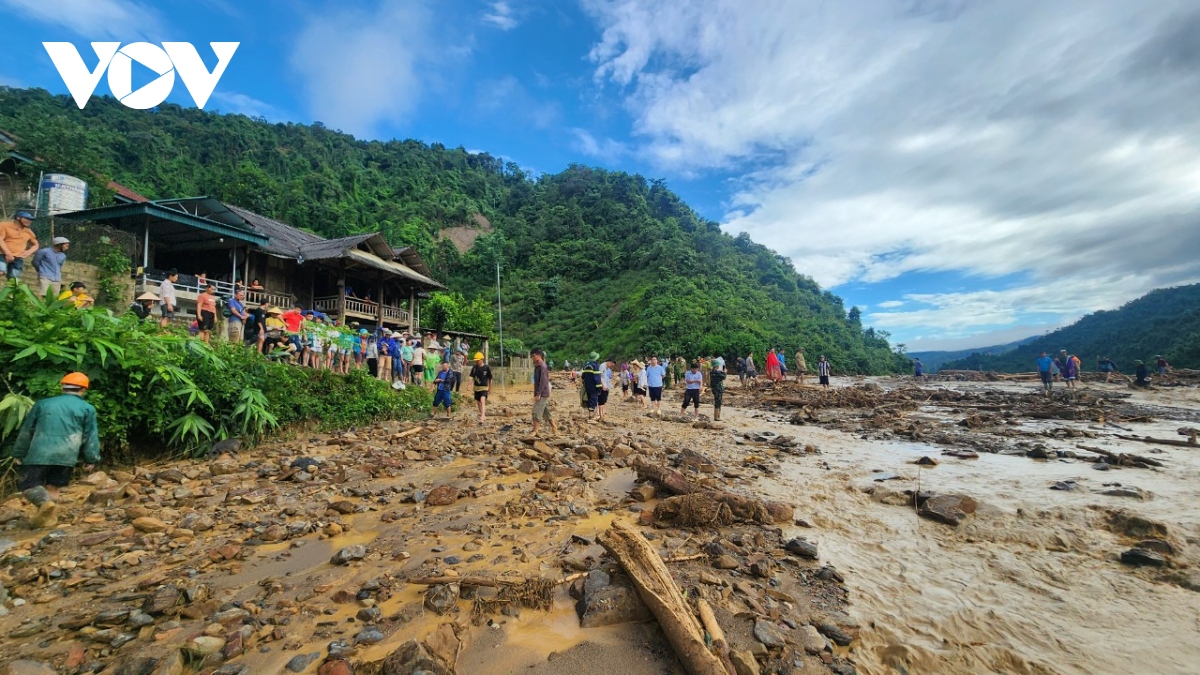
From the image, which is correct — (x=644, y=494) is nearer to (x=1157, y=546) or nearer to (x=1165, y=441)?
(x=1157, y=546)

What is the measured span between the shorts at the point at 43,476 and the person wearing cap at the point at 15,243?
486 centimetres

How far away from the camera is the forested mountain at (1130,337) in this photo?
121ft

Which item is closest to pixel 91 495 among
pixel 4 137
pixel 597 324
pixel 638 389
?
pixel 638 389

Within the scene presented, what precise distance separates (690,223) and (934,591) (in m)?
63.3

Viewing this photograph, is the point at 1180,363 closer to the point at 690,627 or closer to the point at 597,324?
the point at 597,324

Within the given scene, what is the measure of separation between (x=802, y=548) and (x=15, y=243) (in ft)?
39.5

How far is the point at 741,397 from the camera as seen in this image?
63.5 ft

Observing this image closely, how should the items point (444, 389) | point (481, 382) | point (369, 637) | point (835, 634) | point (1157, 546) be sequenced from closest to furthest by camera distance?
point (369, 637) < point (835, 634) < point (1157, 546) < point (481, 382) < point (444, 389)

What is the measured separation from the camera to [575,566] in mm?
A: 3508

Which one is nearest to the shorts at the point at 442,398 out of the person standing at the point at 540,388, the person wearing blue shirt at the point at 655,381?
the person standing at the point at 540,388

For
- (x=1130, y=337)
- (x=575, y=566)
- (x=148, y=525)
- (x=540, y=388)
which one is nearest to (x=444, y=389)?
(x=540, y=388)

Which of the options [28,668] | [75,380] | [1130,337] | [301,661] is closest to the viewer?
[28,668]

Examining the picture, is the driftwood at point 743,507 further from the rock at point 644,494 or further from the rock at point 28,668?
the rock at point 28,668

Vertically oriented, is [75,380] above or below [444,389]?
above
